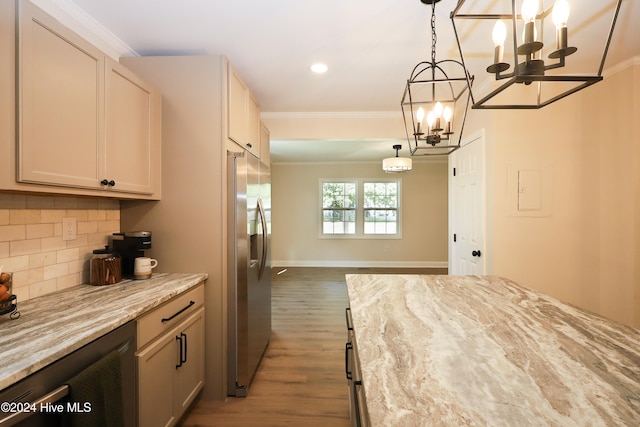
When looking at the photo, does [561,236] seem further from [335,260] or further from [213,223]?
[335,260]

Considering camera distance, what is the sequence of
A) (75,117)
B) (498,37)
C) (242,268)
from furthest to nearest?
(242,268), (75,117), (498,37)

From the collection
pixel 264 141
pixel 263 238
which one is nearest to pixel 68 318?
pixel 263 238

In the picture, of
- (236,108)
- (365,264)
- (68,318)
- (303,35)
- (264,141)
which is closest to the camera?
(68,318)

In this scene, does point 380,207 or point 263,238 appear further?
point 380,207

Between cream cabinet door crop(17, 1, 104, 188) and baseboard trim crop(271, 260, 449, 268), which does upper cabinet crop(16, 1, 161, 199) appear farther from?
baseboard trim crop(271, 260, 449, 268)

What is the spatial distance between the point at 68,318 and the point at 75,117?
924 millimetres

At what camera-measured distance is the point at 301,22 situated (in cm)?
186

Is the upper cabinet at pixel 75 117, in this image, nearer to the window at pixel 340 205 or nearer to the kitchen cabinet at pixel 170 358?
the kitchen cabinet at pixel 170 358

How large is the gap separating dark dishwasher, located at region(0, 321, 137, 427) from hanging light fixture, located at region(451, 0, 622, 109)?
166 cm

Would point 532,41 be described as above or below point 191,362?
above

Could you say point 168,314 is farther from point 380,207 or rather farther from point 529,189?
point 380,207

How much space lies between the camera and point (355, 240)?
6.95 metres

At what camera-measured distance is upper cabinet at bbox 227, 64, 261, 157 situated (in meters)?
2.16

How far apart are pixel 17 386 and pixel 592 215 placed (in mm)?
3829
